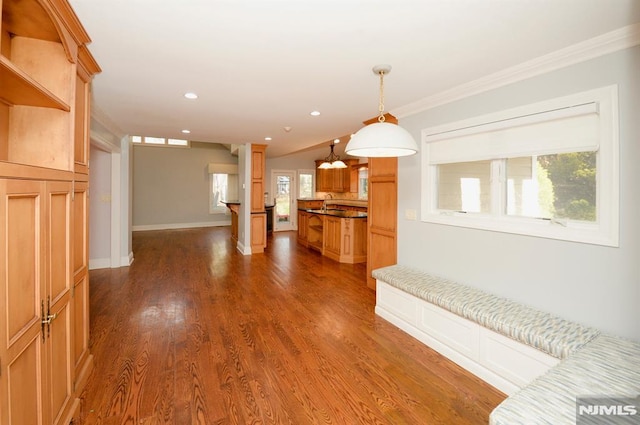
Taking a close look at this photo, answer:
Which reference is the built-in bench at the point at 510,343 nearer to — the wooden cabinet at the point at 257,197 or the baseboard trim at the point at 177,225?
the wooden cabinet at the point at 257,197

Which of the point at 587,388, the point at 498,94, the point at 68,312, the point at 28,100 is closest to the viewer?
the point at 587,388

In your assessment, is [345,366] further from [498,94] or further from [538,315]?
[498,94]

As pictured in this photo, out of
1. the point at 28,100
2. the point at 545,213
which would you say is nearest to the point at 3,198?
the point at 28,100

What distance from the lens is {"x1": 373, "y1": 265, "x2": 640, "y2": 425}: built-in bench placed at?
1380 millimetres

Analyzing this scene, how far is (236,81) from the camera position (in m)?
2.67

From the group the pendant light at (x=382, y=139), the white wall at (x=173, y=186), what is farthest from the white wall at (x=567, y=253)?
the white wall at (x=173, y=186)

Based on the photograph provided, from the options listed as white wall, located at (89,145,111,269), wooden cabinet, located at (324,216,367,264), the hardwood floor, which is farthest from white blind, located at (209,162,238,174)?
the hardwood floor

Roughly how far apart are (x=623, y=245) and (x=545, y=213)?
0.56 meters

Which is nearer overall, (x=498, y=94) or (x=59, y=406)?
(x=59, y=406)

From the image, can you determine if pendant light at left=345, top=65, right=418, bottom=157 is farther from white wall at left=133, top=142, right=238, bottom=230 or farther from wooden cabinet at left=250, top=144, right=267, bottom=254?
white wall at left=133, top=142, right=238, bottom=230

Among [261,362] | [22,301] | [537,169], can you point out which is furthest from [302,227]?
[22,301]

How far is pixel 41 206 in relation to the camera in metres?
1.40

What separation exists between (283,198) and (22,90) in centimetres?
870

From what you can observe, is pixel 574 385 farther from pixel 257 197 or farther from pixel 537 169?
pixel 257 197
